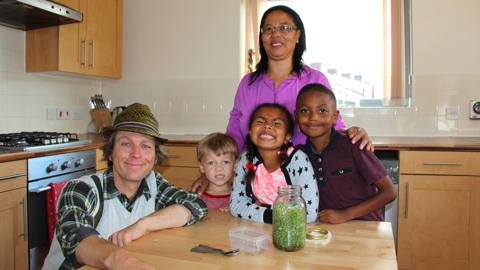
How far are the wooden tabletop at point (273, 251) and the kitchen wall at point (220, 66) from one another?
2283 mm

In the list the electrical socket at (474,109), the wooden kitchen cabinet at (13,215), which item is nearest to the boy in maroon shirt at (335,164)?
the wooden kitchen cabinet at (13,215)

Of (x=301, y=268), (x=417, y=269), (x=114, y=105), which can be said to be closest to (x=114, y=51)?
(x=114, y=105)

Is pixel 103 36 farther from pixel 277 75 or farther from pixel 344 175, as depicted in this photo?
pixel 344 175

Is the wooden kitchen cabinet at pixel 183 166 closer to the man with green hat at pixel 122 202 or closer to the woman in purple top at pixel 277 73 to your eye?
the woman in purple top at pixel 277 73

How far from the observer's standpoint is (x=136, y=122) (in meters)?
1.35

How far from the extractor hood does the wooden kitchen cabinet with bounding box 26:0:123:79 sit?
0.12m

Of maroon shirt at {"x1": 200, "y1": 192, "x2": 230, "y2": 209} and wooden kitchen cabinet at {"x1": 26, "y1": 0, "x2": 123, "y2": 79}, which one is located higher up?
wooden kitchen cabinet at {"x1": 26, "y1": 0, "x2": 123, "y2": 79}

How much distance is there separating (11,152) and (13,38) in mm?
1183

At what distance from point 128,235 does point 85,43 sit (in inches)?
103

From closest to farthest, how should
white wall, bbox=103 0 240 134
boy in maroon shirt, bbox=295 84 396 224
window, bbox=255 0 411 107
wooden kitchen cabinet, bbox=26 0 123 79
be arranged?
boy in maroon shirt, bbox=295 84 396 224
wooden kitchen cabinet, bbox=26 0 123 79
window, bbox=255 0 411 107
white wall, bbox=103 0 240 134

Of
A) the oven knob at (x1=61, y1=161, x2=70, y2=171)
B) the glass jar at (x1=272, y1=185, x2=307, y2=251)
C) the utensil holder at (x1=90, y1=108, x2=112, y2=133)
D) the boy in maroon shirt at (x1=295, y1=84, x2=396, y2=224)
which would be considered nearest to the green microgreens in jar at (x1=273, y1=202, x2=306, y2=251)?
the glass jar at (x1=272, y1=185, x2=307, y2=251)

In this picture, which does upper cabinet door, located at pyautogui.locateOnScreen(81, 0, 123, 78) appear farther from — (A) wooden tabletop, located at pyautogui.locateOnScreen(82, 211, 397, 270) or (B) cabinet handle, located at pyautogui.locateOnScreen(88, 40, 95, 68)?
(A) wooden tabletop, located at pyautogui.locateOnScreen(82, 211, 397, 270)

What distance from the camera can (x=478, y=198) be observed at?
2600 millimetres

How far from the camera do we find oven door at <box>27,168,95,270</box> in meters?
2.38
